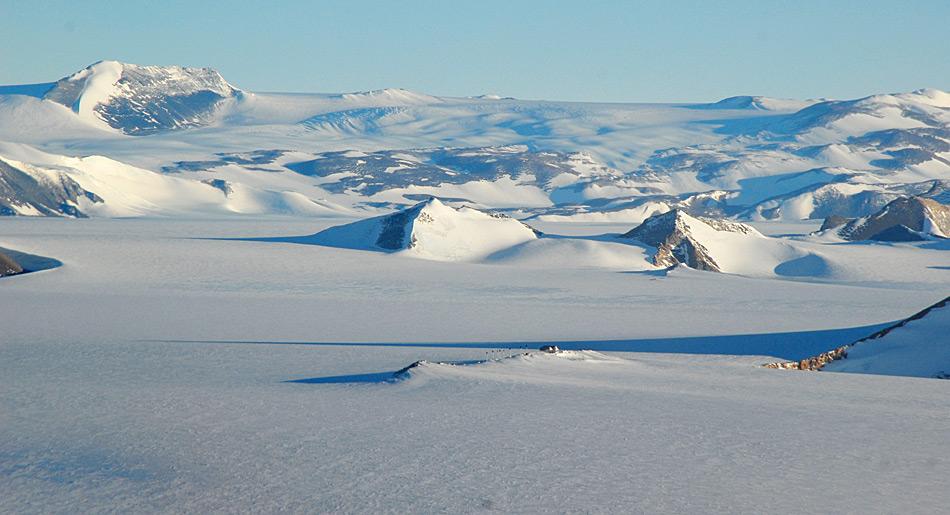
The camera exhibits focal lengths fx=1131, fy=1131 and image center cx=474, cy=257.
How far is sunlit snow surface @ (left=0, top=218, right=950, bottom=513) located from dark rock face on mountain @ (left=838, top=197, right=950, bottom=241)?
1573 inches

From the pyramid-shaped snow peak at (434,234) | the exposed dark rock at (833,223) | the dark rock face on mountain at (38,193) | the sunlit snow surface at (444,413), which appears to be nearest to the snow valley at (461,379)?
the sunlit snow surface at (444,413)

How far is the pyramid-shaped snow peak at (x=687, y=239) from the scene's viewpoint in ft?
200

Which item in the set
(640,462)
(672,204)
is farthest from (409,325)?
(672,204)

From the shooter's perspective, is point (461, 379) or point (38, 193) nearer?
point (461, 379)

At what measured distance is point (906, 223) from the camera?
76.1 meters

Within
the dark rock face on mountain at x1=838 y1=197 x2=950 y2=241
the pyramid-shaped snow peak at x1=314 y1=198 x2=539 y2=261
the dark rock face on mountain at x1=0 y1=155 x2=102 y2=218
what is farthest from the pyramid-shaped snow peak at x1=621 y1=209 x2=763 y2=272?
the dark rock face on mountain at x1=0 y1=155 x2=102 y2=218

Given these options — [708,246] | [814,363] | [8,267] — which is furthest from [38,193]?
[814,363]

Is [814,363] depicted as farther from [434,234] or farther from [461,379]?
[434,234]

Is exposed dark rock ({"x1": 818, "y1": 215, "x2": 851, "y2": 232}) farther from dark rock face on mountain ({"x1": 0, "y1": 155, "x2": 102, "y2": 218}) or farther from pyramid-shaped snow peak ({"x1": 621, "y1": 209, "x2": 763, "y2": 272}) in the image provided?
dark rock face on mountain ({"x1": 0, "y1": 155, "x2": 102, "y2": 218})

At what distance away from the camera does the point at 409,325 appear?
32.6 metres

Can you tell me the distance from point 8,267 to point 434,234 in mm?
23342

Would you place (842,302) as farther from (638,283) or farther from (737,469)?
(737,469)

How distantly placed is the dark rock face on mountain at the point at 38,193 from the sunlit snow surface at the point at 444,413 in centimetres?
8753

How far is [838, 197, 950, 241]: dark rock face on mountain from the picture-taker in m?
74.4
